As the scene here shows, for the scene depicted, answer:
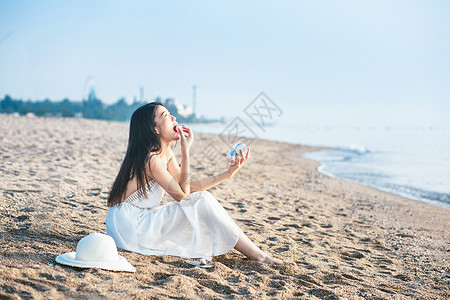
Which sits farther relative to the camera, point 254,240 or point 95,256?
point 254,240

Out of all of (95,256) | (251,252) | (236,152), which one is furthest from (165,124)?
(251,252)

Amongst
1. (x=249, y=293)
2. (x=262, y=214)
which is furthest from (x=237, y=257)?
(x=262, y=214)

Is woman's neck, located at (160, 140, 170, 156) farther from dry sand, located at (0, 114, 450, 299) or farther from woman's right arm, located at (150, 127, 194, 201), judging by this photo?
dry sand, located at (0, 114, 450, 299)

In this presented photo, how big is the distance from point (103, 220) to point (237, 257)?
1.59m

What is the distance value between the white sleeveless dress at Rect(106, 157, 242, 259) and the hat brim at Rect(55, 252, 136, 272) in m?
0.43

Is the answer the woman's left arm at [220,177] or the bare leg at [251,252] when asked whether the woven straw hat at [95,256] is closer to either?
the bare leg at [251,252]

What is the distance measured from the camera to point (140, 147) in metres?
3.03

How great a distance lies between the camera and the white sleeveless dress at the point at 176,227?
2990 mm

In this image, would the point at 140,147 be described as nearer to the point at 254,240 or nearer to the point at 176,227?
the point at 176,227

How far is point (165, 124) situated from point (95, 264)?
1.17 meters

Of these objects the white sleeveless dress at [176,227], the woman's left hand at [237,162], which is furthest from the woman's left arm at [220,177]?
the white sleeveless dress at [176,227]

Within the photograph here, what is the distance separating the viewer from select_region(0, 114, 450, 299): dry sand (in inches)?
93.5

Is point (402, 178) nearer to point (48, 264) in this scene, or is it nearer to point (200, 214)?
point (200, 214)

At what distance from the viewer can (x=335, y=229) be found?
4.67 m
